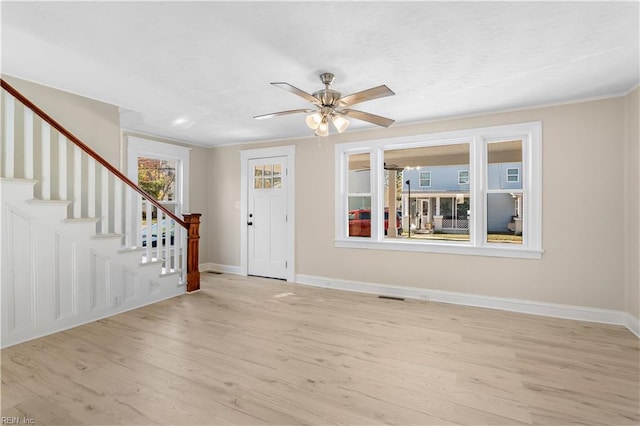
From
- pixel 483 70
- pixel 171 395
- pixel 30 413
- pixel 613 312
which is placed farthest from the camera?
pixel 613 312

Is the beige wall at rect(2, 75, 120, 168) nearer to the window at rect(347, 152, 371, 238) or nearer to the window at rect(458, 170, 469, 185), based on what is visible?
the window at rect(347, 152, 371, 238)

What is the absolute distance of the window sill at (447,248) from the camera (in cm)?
391

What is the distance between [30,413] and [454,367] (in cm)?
288

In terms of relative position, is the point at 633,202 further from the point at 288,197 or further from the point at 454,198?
the point at 288,197

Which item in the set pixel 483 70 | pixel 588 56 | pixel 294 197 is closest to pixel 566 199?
pixel 588 56

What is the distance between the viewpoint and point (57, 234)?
10.4 feet

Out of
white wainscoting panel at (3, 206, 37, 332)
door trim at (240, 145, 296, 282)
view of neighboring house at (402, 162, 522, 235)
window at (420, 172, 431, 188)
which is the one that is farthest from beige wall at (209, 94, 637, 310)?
white wainscoting panel at (3, 206, 37, 332)

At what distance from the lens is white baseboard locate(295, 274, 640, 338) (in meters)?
3.50

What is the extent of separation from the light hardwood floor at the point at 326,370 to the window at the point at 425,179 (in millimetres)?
2036

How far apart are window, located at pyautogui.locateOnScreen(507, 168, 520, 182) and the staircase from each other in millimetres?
4593

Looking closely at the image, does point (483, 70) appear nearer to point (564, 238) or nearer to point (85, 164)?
point (564, 238)

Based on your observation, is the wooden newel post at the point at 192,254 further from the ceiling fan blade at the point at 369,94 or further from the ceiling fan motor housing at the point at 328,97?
the ceiling fan blade at the point at 369,94

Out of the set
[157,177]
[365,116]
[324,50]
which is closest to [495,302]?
[365,116]

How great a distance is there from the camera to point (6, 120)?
9.52 ft
